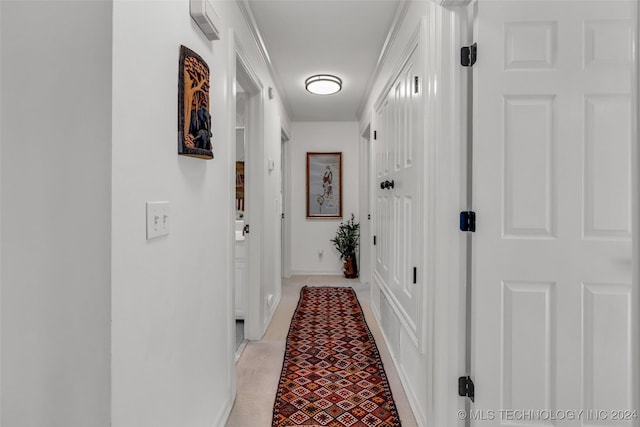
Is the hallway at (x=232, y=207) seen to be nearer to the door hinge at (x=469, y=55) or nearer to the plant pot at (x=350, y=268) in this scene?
the door hinge at (x=469, y=55)

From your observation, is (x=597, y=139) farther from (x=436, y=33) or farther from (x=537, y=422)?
(x=537, y=422)

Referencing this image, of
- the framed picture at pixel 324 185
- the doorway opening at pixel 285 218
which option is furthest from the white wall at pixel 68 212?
the framed picture at pixel 324 185

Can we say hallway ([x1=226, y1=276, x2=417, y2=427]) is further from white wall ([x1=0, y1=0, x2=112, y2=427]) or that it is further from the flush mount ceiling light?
the flush mount ceiling light

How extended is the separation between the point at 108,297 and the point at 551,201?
61.7 inches

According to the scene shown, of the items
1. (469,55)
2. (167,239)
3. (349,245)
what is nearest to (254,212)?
(167,239)

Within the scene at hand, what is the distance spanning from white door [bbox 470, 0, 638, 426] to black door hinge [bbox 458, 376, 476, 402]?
4 cm

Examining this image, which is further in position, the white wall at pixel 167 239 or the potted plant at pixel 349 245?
the potted plant at pixel 349 245

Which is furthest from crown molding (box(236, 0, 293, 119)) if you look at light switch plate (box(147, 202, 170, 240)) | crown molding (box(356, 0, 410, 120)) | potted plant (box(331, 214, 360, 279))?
potted plant (box(331, 214, 360, 279))

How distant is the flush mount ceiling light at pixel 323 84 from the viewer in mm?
3574

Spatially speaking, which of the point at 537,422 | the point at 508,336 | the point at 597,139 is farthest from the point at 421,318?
the point at 597,139

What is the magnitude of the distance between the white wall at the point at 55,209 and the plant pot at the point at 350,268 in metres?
4.48

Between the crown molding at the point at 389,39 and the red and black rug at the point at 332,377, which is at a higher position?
the crown molding at the point at 389,39

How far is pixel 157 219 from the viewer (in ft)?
3.64

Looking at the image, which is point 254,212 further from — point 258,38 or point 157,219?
point 157,219
